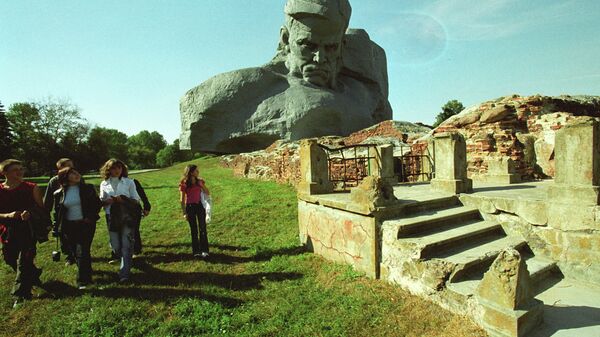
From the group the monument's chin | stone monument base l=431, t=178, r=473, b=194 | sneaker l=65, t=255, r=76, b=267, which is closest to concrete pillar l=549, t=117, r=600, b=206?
stone monument base l=431, t=178, r=473, b=194

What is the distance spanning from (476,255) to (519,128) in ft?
25.5

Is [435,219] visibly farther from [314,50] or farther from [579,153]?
[314,50]

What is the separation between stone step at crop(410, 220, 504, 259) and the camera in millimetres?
3760

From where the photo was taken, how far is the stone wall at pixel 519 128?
27.8ft

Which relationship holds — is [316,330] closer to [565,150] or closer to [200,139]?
[565,150]

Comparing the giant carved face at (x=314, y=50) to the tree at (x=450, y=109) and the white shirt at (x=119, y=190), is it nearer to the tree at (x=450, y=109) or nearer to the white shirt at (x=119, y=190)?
the white shirt at (x=119, y=190)

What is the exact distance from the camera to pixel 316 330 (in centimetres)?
322

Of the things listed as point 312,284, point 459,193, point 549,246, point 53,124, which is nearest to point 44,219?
point 312,284

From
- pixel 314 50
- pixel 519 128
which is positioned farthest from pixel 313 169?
pixel 314 50

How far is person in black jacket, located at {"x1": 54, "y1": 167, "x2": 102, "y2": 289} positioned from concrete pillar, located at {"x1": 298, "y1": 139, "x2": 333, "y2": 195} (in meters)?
3.43

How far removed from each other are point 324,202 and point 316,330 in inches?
87.8

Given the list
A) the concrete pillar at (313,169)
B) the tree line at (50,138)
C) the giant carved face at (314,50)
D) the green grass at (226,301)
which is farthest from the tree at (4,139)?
the concrete pillar at (313,169)

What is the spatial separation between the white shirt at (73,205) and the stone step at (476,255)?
16.1 ft

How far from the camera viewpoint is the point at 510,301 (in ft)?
8.96
